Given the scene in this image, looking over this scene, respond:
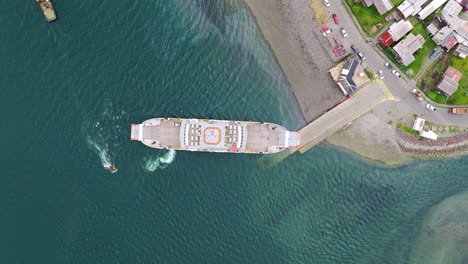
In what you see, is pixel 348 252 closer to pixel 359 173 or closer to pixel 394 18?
pixel 359 173

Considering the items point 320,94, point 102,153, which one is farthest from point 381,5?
point 102,153

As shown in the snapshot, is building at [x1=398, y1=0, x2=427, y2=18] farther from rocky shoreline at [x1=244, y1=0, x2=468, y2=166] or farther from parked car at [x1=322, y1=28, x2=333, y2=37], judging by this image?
rocky shoreline at [x1=244, y1=0, x2=468, y2=166]

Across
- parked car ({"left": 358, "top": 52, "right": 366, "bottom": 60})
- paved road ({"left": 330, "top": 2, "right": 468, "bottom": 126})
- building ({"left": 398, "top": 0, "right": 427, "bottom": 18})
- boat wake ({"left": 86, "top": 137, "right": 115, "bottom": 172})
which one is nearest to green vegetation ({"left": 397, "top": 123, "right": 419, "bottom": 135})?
paved road ({"left": 330, "top": 2, "right": 468, "bottom": 126})

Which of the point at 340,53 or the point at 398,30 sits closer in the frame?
the point at 398,30

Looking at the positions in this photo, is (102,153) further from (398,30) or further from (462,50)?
(462,50)

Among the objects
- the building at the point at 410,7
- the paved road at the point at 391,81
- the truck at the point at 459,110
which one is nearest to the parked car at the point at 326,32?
the paved road at the point at 391,81

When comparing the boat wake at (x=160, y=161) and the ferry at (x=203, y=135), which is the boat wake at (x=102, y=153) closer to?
the ferry at (x=203, y=135)
